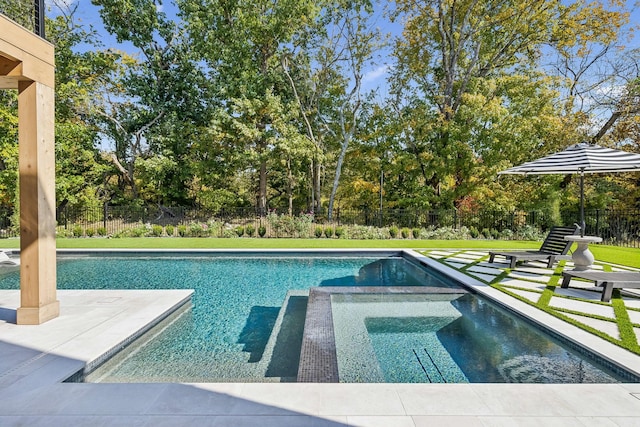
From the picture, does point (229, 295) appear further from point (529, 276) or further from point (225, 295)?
point (529, 276)

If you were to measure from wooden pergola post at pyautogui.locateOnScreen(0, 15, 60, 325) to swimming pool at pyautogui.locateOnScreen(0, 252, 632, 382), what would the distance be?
4.15 feet

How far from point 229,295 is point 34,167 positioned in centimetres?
345

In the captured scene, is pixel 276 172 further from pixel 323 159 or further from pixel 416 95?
pixel 416 95

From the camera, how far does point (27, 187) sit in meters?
3.52

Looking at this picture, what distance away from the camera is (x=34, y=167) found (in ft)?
11.6

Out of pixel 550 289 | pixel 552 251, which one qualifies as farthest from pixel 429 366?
pixel 552 251

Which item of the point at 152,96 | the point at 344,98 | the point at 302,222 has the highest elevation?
the point at 152,96

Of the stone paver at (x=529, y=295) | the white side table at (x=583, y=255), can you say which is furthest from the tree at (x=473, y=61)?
the stone paver at (x=529, y=295)

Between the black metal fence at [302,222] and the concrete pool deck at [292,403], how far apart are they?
12390 millimetres

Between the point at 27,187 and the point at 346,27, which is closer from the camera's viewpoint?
the point at 27,187

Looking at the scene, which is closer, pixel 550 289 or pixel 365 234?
pixel 550 289

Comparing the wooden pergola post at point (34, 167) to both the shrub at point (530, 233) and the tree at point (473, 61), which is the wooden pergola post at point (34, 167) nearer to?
the shrub at point (530, 233)

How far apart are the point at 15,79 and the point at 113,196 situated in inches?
805

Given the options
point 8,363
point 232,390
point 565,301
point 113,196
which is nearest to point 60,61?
point 113,196
